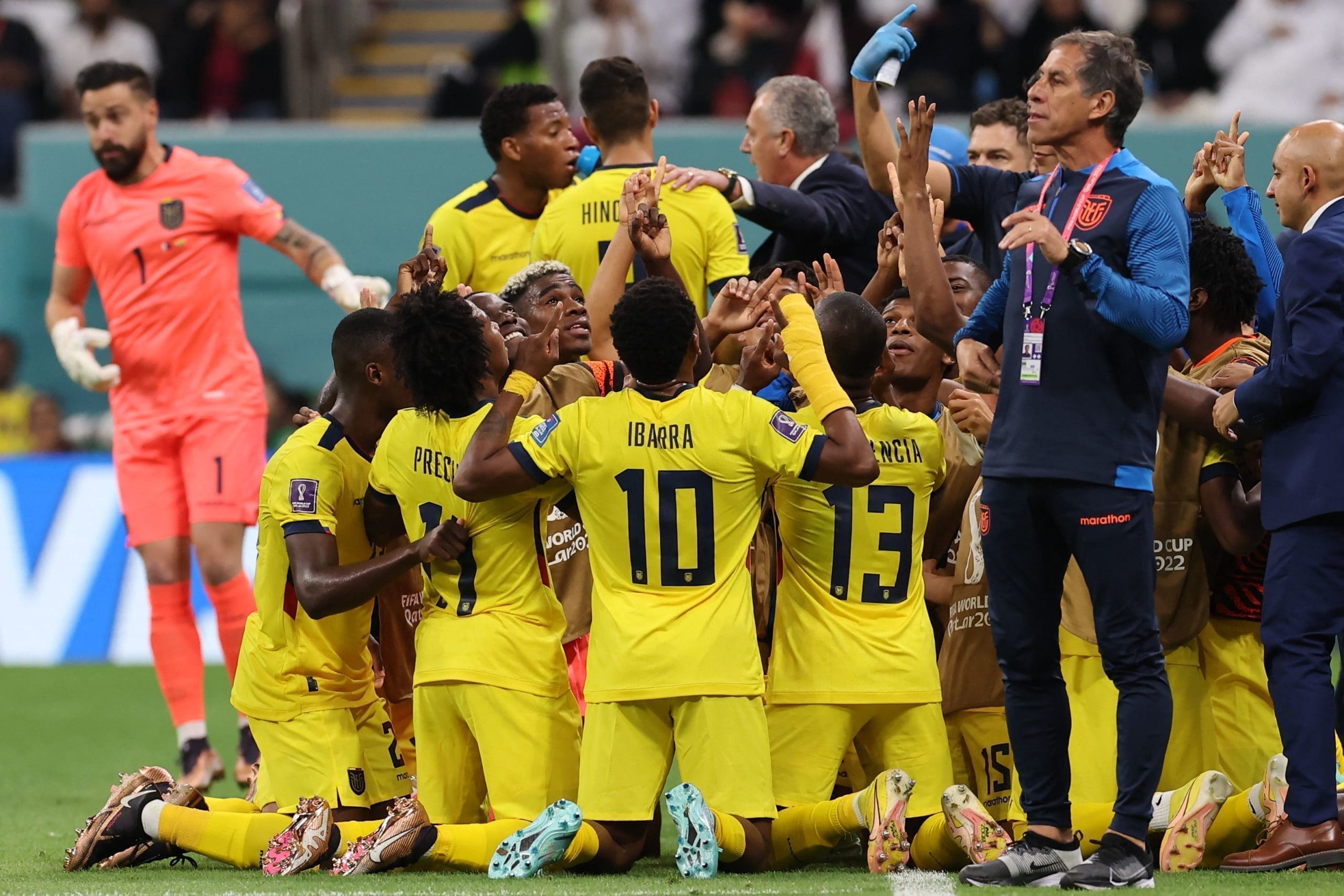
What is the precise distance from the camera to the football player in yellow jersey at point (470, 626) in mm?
5348

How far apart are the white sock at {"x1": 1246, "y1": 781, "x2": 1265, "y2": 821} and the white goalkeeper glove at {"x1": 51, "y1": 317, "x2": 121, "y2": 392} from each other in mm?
5184

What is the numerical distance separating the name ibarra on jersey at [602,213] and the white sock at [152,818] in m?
2.79

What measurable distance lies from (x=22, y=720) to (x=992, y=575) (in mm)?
6867

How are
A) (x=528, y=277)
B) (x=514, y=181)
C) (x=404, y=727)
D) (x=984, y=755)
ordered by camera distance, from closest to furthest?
1. (x=984, y=755)
2. (x=528, y=277)
3. (x=404, y=727)
4. (x=514, y=181)

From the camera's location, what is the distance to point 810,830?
5.41 metres

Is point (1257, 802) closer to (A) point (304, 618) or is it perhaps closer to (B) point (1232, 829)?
(B) point (1232, 829)

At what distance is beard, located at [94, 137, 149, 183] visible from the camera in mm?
8305

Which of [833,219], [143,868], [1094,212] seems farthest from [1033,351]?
[143,868]

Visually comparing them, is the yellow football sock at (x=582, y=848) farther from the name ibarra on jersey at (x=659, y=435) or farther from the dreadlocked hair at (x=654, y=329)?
the dreadlocked hair at (x=654, y=329)

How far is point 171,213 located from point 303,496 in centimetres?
312

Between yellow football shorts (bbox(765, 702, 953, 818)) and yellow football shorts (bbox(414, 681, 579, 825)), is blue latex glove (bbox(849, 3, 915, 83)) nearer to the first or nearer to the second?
yellow football shorts (bbox(765, 702, 953, 818))

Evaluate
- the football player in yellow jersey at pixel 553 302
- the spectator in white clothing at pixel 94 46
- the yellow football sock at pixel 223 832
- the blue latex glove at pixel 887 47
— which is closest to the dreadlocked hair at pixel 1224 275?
the blue latex glove at pixel 887 47

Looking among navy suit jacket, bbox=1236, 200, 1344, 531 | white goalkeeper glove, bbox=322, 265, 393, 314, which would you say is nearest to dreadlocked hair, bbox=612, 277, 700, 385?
navy suit jacket, bbox=1236, 200, 1344, 531

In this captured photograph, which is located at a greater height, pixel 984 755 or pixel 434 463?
pixel 434 463
